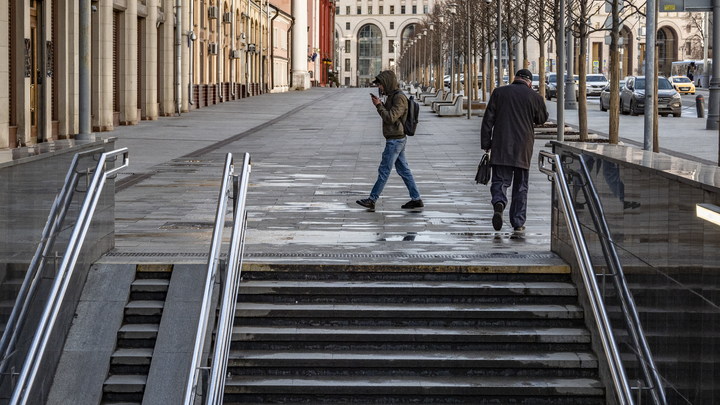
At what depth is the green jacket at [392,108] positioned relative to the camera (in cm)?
1155

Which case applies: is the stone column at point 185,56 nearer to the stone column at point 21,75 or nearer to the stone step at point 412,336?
the stone column at point 21,75

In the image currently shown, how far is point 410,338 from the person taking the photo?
7215 millimetres

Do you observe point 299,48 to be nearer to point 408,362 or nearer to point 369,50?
point 408,362

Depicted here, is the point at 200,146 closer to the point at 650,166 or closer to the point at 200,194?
the point at 200,194

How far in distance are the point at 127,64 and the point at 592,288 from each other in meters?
25.9

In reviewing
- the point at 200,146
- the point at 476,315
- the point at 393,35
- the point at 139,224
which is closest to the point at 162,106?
the point at 200,146

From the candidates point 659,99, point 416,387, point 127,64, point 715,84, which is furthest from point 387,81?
point 659,99

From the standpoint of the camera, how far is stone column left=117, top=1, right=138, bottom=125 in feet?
101

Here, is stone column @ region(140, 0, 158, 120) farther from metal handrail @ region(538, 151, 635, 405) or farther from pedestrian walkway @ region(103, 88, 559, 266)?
metal handrail @ region(538, 151, 635, 405)

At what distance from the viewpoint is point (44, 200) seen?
6.62 m

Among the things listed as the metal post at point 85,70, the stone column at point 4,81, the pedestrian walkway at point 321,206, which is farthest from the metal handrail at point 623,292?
the stone column at point 4,81

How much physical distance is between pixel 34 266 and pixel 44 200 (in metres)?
0.48

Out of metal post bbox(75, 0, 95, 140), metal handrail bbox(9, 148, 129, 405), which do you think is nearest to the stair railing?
metal handrail bbox(9, 148, 129, 405)

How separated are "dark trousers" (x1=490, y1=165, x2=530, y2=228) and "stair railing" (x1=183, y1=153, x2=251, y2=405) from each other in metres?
3.06
